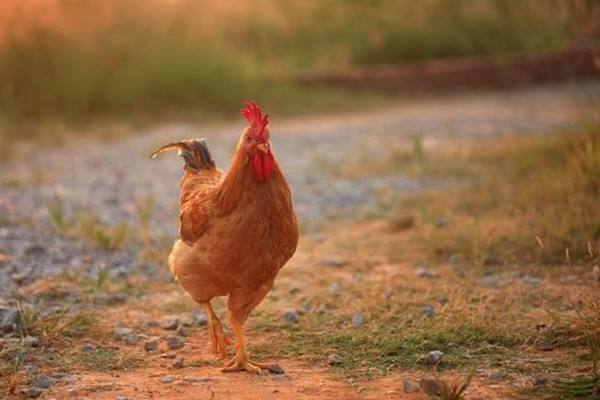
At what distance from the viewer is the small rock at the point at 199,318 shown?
16.3ft

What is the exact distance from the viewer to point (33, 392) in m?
3.79

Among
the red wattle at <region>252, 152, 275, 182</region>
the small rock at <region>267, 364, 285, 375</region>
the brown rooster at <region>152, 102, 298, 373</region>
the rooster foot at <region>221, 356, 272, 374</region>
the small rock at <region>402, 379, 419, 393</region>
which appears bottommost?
the small rock at <region>402, 379, 419, 393</region>

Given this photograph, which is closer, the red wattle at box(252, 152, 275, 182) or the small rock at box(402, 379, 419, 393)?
the small rock at box(402, 379, 419, 393)

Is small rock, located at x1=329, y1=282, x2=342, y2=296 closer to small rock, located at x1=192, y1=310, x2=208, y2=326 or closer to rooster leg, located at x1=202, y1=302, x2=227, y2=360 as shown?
small rock, located at x1=192, y1=310, x2=208, y2=326

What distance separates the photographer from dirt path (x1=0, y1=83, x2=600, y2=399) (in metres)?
3.95

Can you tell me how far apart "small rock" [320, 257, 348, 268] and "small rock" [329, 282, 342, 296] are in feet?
1.52

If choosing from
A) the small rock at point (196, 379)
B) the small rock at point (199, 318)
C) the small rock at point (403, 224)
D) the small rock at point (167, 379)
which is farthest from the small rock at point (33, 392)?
the small rock at point (403, 224)

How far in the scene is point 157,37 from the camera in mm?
12938

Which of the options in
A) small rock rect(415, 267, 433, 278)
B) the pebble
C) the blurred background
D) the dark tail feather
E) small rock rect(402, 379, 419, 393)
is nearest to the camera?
small rock rect(402, 379, 419, 393)

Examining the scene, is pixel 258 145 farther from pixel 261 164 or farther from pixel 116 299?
pixel 116 299

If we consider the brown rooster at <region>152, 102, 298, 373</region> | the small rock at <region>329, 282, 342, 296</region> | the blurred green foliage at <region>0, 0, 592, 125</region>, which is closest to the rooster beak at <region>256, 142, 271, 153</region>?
the brown rooster at <region>152, 102, 298, 373</region>

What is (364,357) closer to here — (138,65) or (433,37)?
Answer: (138,65)

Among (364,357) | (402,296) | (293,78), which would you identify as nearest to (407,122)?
(293,78)

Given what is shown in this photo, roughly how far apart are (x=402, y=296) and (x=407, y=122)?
683cm
